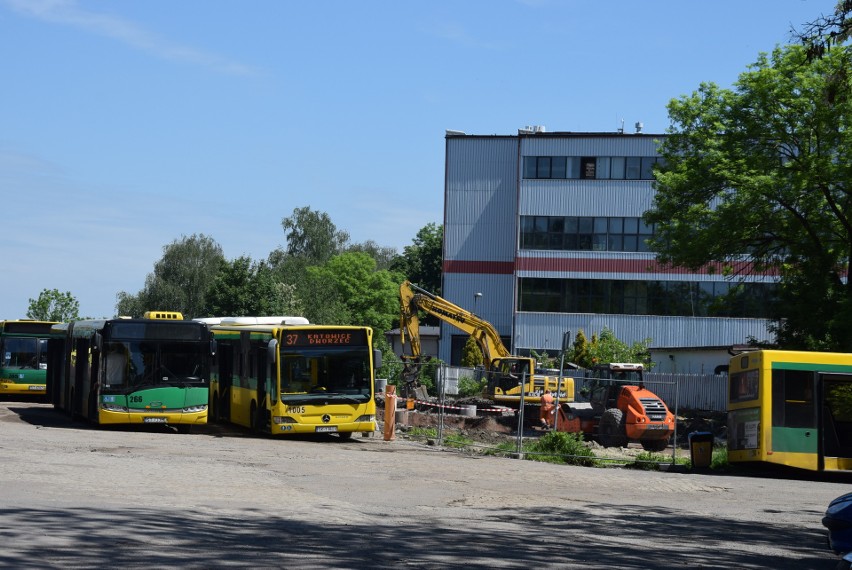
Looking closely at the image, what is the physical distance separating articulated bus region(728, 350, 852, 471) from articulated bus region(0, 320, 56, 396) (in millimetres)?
26487

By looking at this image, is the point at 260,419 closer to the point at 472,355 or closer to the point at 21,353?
the point at 21,353

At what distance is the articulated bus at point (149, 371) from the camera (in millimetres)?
28234

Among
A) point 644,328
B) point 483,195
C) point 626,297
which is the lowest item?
point 644,328

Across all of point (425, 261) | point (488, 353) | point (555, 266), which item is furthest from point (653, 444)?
point (425, 261)

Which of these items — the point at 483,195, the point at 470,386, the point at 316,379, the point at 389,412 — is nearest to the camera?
the point at 316,379

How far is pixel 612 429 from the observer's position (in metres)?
30.8

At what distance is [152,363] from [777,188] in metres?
20.8

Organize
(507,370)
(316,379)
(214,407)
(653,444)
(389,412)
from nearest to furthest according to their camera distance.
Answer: (316,379)
(389,412)
(653,444)
(214,407)
(507,370)

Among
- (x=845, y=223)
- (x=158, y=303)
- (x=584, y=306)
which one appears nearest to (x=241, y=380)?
(x=845, y=223)

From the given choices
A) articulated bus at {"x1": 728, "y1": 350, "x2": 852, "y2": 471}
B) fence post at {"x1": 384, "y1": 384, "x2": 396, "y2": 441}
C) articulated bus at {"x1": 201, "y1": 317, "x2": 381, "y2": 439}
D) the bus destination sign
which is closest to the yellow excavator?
fence post at {"x1": 384, "y1": 384, "x2": 396, "y2": 441}

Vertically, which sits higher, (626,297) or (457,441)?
(626,297)

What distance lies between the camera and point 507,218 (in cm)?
6488

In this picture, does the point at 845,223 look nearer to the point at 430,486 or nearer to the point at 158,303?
the point at 430,486

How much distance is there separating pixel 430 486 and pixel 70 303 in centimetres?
6860
